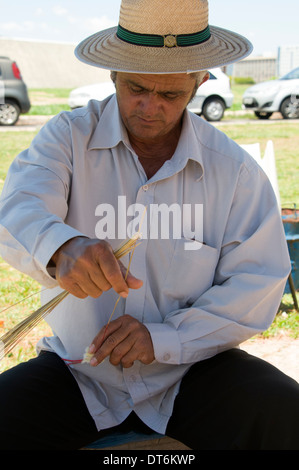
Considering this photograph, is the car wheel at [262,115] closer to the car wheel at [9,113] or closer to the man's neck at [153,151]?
the car wheel at [9,113]

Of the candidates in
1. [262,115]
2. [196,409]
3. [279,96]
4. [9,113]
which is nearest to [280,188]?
[196,409]

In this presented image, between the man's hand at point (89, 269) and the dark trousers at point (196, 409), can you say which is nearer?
Answer: the man's hand at point (89, 269)

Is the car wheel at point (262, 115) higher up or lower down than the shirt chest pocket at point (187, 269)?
lower down

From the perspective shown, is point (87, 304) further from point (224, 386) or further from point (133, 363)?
point (224, 386)

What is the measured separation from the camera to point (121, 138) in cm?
214

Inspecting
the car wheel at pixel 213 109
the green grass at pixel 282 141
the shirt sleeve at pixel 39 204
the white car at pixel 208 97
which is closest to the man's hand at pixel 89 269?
the shirt sleeve at pixel 39 204

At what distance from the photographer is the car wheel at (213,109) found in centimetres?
1523

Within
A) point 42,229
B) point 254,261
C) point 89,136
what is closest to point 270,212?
point 254,261

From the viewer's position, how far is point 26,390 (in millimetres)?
1894

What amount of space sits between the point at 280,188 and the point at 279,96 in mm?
8171

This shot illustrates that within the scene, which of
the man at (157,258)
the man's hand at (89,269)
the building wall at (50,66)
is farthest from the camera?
the building wall at (50,66)

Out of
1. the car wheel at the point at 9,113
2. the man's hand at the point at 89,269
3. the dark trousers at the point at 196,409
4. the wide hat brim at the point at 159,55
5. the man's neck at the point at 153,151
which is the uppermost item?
the wide hat brim at the point at 159,55

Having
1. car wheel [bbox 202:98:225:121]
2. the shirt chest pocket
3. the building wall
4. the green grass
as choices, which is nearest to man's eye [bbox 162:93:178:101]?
the shirt chest pocket

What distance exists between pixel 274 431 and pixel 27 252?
0.90 m
